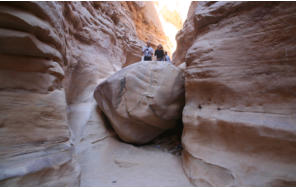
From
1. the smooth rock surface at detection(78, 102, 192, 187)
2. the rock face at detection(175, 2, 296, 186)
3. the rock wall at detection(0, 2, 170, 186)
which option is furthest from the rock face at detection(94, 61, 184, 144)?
the rock wall at detection(0, 2, 170, 186)

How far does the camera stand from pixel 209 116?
2.47 m

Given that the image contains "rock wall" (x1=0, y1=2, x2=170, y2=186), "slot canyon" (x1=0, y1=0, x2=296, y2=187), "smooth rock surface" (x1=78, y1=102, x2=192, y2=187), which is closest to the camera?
"rock wall" (x1=0, y1=2, x2=170, y2=186)

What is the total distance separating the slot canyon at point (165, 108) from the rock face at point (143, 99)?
23 mm

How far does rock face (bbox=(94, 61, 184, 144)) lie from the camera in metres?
3.31

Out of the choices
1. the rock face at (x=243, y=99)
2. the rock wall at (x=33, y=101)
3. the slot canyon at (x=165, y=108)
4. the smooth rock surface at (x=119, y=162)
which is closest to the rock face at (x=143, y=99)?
the slot canyon at (x=165, y=108)

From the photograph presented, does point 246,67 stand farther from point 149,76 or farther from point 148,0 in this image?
point 148,0

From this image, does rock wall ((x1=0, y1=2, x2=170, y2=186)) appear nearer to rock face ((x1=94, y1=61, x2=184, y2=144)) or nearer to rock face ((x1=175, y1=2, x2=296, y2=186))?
rock face ((x1=94, y1=61, x2=184, y2=144))

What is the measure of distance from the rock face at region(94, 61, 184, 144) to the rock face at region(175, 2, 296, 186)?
0.67 meters

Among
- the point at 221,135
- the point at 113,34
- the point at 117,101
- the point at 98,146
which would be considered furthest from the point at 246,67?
the point at 113,34

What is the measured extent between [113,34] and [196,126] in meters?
5.35

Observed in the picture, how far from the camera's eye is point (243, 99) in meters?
2.22

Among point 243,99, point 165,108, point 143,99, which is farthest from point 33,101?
point 243,99

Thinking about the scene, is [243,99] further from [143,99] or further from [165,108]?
[143,99]

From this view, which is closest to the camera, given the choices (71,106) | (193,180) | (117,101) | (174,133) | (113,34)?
(193,180)
